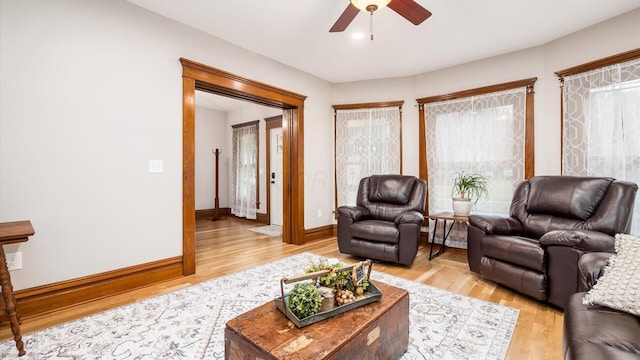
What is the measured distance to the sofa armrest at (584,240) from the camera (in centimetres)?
199

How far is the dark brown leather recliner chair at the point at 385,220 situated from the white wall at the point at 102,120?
1.59 meters

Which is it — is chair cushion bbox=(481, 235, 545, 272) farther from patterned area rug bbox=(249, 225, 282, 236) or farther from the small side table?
patterned area rug bbox=(249, 225, 282, 236)

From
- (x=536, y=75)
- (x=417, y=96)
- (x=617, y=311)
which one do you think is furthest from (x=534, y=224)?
(x=417, y=96)

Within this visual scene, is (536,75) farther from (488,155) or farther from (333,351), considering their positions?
(333,351)

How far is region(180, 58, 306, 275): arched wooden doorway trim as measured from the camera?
9.68 ft

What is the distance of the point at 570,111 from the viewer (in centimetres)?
314

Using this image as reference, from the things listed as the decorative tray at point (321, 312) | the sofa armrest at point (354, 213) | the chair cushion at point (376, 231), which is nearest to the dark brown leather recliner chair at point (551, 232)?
the chair cushion at point (376, 231)

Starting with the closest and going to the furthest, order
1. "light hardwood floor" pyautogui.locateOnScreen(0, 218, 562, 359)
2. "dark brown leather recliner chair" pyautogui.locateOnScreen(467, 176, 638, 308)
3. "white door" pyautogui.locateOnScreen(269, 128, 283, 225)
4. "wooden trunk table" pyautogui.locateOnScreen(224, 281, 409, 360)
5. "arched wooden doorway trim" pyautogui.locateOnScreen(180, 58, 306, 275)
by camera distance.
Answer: "wooden trunk table" pyautogui.locateOnScreen(224, 281, 409, 360) < "light hardwood floor" pyautogui.locateOnScreen(0, 218, 562, 359) < "dark brown leather recliner chair" pyautogui.locateOnScreen(467, 176, 638, 308) < "arched wooden doorway trim" pyautogui.locateOnScreen(180, 58, 306, 275) < "white door" pyautogui.locateOnScreen(269, 128, 283, 225)

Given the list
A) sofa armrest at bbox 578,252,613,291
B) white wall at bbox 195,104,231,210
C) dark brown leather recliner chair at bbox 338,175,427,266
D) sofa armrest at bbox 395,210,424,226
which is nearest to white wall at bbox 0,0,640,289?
dark brown leather recliner chair at bbox 338,175,427,266

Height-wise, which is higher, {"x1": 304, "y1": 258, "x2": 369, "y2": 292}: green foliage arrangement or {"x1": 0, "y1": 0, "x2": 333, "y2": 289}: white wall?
{"x1": 0, "y1": 0, "x2": 333, "y2": 289}: white wall

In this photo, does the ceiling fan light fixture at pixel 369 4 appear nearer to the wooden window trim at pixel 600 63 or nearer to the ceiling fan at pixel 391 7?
the ceiling fan at pixel 391 7

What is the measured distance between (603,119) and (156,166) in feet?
15.0

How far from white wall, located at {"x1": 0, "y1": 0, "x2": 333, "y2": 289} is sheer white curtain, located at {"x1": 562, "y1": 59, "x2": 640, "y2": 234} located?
4200 millimetres

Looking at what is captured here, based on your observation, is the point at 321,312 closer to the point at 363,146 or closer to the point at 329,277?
the point at 329,277
